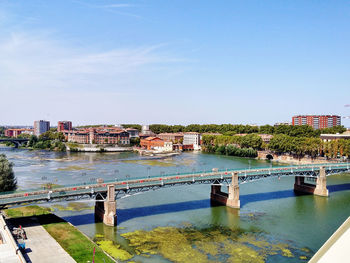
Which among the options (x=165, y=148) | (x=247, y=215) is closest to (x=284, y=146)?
(x=165, y=148)

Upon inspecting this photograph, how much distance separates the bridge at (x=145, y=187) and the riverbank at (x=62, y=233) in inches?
97.6

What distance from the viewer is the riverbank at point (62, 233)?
3027cm

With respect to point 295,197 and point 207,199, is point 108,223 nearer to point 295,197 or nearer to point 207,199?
point 207,199

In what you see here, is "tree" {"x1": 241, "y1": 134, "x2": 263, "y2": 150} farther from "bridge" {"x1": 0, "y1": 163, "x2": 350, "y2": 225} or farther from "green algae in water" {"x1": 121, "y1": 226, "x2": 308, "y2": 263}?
"green algae in water" {"x1": 121, "y1": 226, "x2": 308, "y2": 263}

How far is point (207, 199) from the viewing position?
57406 mm

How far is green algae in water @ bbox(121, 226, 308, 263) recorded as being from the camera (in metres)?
33.4

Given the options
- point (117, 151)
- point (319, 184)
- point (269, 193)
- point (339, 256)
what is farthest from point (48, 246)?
point (117, 151)

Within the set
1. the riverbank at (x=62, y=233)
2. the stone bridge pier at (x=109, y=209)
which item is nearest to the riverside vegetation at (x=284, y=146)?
the stone bridge pier at (x=109, y=209)

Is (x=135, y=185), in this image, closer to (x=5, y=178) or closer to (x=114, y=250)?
(x=114, y=250)

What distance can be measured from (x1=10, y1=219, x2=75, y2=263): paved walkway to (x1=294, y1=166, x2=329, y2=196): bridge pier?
50.8m

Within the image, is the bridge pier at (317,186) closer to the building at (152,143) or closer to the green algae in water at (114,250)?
the green algae in water at (114,250)

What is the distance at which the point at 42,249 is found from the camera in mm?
30766

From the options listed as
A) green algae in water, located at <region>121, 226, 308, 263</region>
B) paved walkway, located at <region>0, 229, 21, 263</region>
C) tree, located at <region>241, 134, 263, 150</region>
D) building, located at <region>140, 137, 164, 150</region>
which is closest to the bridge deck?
green algae in water, located at <region>121, 226, 308, 263</region>

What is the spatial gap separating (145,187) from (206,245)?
14.2 m
